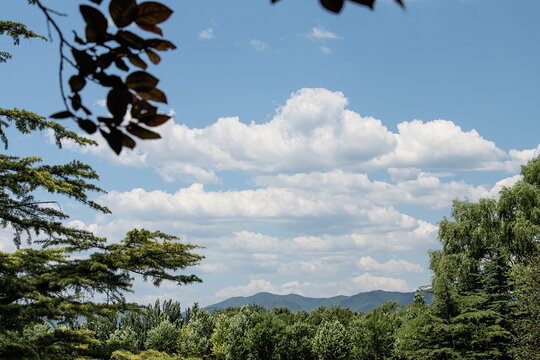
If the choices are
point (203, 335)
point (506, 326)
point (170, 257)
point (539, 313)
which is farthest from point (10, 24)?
point (203, 335)

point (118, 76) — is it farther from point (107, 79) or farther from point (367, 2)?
point (367, 2)

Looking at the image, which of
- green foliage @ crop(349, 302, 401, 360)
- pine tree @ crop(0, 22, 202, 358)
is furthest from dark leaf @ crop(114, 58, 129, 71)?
green foliage @ crop(349, 302, 401, 360)

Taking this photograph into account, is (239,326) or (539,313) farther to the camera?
(239,326)

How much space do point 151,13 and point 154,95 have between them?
8.4 inches

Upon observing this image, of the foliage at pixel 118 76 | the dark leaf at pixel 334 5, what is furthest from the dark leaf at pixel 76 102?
the dark leaf at pixel 334 5

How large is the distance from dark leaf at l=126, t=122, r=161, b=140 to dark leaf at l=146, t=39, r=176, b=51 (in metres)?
0.27

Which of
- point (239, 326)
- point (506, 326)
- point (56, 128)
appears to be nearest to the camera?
point (56, 128)

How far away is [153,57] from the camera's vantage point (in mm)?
1271

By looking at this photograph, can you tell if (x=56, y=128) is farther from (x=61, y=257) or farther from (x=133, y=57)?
(x=133, y=57)

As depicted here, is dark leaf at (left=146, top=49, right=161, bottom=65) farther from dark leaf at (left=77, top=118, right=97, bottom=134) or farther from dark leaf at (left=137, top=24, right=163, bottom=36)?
dark leaf at (left=77, top=118, right=97, bottom=134)

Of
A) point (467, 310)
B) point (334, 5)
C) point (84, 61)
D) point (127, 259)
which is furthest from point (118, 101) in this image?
point (467, 310)

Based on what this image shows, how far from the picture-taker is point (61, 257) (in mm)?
12469

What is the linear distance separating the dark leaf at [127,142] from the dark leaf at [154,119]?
0.06 meters

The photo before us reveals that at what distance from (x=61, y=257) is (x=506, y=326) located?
19.1 metres
